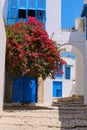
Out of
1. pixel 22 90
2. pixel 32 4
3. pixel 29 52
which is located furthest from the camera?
pixel 32 4

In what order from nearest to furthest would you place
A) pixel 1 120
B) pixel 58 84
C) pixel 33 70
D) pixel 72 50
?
1. pixel 1 120
2. pixel 33 70
3. pixel 72 50
4. pixel 58 84

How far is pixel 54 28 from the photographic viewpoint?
20219 mm

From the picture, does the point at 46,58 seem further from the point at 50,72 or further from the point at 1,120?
the point at 1,120

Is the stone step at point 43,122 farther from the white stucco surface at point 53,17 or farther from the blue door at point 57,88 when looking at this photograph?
the blue door at point 57,88

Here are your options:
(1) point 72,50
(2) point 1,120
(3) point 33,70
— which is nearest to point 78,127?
(2) point 1,120

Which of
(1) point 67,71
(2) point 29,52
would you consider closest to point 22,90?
(2) point 29,52

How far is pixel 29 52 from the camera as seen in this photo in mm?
15039

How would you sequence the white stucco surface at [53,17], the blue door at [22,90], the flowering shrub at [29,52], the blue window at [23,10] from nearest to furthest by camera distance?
the flowering shrub at [29,52]
the blue door at [22,90]
the blue window at [23,10]
the white stucco surface at [53,17]

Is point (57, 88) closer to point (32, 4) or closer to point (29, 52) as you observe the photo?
point (32, 4)

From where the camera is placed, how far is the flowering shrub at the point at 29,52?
1477 centimetres

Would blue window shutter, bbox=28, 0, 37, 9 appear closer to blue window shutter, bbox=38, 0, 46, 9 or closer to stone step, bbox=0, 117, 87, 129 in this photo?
blue window shutter, bbox=38, 0, 46, 9

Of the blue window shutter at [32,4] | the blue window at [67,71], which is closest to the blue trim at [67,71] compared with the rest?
the blue window at [67,71]

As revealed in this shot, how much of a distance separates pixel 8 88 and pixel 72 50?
6507 millimetres

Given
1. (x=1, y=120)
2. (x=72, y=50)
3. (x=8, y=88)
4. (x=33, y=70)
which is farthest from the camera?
(x=72, y=50)
